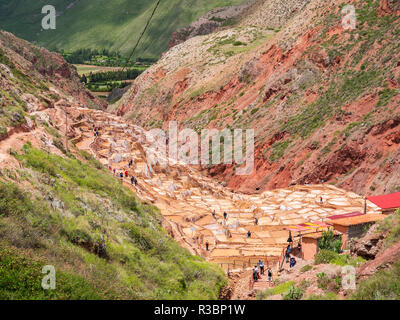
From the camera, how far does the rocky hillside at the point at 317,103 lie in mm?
33463

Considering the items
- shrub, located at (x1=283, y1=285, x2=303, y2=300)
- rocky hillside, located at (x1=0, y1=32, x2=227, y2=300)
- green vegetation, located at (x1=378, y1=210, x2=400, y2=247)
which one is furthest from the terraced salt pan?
green vegetation, located at (x1=378, y1=210, x2=400, y2=247)

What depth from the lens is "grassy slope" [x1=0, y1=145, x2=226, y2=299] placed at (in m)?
8.14

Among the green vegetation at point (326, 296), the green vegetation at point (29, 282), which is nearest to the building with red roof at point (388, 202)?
the green vegetation at point (326, 296)

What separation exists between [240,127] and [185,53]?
4769 centimetres

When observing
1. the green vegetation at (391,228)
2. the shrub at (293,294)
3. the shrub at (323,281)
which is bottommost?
the shrub at (293,294)

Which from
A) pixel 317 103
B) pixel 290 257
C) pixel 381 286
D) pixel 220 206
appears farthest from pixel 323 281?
pixel 317 103

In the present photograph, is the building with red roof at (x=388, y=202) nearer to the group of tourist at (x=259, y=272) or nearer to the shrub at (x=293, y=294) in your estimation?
the group of tourist at (x=259, y=272)

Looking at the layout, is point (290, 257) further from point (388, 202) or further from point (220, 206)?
point (220, 206)

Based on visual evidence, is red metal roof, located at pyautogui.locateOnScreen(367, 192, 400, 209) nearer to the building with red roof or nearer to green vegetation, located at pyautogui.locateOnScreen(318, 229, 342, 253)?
the building with red roof

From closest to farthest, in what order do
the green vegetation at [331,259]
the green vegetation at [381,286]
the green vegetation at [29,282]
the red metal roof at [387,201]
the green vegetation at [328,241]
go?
1. the green vegetation at [29,282]
2. the green vegetation at [381,286]
3. the green vegetation at [331,259]
4. the green vegetation at [328,241]
5. the red metal roof at [387,201]

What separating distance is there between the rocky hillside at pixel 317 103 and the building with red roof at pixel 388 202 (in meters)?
4.43

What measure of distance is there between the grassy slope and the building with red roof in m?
12.0

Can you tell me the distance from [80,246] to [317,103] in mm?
35608

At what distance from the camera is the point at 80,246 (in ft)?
33.7
